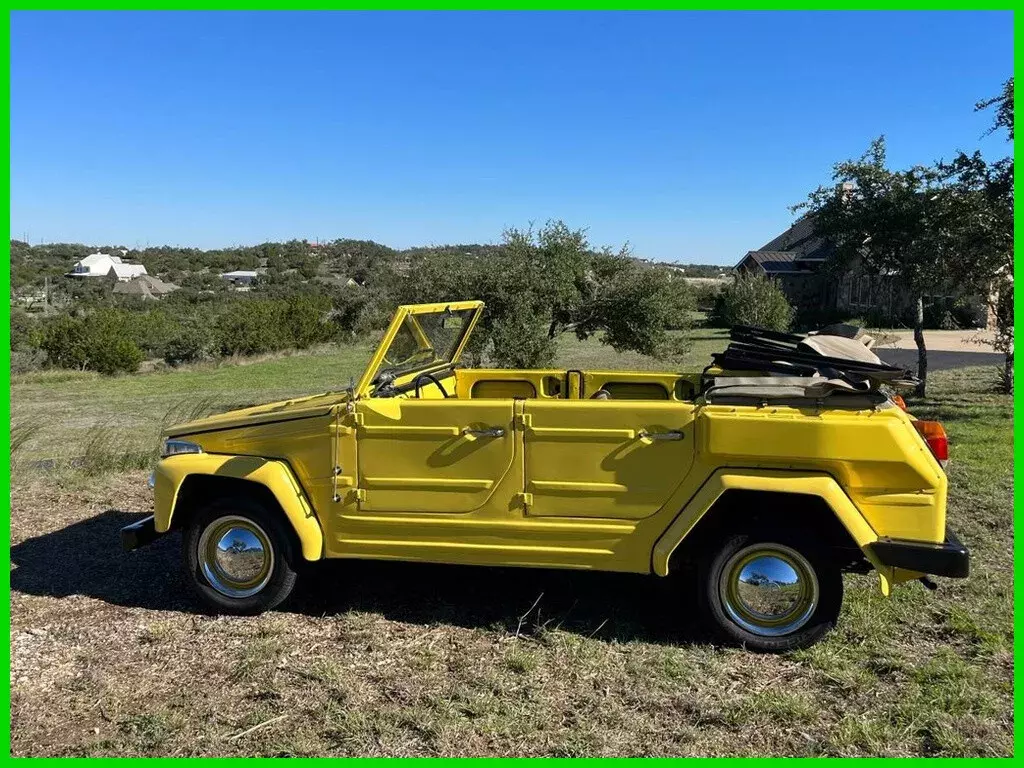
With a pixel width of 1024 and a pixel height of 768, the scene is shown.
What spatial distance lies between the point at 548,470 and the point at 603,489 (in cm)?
29

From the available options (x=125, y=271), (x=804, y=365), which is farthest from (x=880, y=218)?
(x=125, y=271)

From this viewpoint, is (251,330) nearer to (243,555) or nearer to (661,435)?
(243,555)

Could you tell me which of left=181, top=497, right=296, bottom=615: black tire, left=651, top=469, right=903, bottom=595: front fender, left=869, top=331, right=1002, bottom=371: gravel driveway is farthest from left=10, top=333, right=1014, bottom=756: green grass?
left=869, top=331, right=1002, bottom=371: gravel driveway

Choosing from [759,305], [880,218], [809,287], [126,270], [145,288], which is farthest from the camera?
[126,270]

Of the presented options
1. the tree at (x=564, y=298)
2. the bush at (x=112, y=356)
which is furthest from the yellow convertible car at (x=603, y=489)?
the bush at (x=112, y=356)

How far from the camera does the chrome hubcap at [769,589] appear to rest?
13.1 feet

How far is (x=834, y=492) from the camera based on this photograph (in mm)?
3748

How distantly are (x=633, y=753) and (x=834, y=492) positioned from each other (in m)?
1.50

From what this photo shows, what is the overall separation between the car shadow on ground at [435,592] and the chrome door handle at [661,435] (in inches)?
43.8

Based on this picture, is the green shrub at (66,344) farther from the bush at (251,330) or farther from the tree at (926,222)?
the tree at (926,222)

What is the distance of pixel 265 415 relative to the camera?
14.9ft

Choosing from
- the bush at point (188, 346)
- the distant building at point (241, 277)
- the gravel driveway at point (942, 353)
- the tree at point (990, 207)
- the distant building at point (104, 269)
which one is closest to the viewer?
the tree at point (990, 207)

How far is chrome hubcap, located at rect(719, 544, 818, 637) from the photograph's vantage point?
13.1 ft

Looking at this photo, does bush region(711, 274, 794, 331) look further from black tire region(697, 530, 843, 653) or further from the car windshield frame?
black tire region(697, 530, 843, 653)
